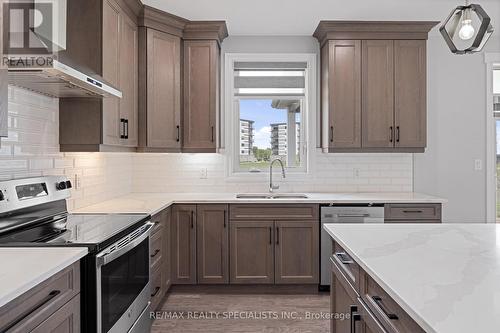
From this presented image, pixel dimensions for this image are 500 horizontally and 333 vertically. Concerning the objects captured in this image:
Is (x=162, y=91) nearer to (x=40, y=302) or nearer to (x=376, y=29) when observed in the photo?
(x=376, y=29)

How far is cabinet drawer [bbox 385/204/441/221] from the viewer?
145 inches

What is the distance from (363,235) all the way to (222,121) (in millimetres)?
2666

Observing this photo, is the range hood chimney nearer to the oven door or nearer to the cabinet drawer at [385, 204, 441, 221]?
the oven door

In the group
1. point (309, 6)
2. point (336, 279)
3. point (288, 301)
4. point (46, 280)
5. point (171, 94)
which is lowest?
point (288, 301)

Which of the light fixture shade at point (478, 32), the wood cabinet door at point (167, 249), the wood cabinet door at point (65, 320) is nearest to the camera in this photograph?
the wood cabinet door at point (65, 320)

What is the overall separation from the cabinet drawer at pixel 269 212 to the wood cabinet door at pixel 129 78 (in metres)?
1.09

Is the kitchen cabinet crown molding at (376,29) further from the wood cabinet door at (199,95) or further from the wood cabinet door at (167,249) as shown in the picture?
the wood cabinet door at (167,249)

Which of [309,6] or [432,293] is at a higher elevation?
[309,6]

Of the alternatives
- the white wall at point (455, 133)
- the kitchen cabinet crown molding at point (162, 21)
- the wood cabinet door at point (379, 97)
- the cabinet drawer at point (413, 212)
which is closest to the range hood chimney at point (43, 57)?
the kitchen cabinet crown molding at point (162, 21)

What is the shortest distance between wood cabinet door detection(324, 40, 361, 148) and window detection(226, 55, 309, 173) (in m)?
0.48

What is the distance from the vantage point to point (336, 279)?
2158 millimetres

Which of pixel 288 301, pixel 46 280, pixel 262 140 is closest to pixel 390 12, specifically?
pixel 262 140

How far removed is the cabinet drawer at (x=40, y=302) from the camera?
1245 mm

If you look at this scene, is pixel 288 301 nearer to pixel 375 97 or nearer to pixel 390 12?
pixel 375 97
